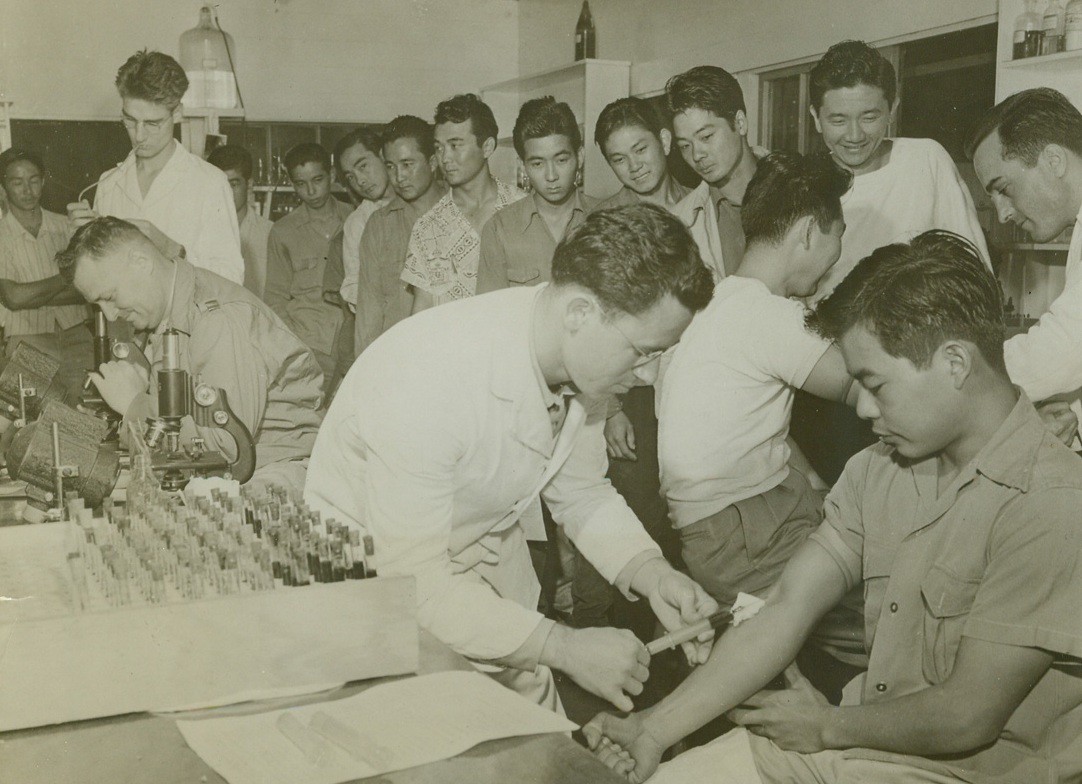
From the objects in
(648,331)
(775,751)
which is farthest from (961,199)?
(775,751)

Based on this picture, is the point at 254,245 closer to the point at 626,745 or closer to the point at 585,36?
Answer: the point at 585,36

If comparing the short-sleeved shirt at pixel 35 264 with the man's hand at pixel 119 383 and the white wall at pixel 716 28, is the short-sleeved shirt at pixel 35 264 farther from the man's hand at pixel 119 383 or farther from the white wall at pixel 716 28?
the white wall at pixel 716 28

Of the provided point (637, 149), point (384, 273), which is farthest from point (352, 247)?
point (637, 149)

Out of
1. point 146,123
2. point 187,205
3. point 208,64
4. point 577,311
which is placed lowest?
point 577,311

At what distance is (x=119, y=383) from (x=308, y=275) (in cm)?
146

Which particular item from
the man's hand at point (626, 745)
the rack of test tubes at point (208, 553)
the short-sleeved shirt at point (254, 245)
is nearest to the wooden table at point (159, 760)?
the rack of test tubes at point (208, 553)

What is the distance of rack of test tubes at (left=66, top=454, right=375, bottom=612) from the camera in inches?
46.4

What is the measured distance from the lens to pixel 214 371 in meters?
2.44

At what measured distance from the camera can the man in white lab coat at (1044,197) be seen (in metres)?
2.01

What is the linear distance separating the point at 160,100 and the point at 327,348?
3.27 ft

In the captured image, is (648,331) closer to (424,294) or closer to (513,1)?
(424,294)

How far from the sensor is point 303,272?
12.0 feet

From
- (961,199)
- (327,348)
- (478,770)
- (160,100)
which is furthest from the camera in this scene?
(327,348)

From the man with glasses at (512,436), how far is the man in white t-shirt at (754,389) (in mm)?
503
